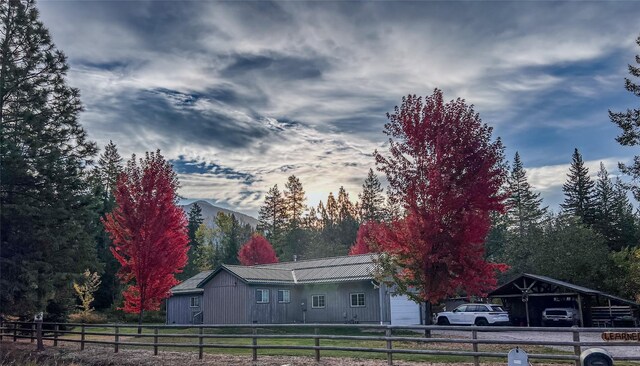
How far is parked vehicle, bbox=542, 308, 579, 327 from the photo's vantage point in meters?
29.3

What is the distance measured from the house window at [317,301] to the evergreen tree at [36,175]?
17.0 metres

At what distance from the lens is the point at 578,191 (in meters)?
57.8

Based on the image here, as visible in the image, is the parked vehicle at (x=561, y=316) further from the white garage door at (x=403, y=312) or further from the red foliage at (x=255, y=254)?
the red foliage at (x=255, y=254)

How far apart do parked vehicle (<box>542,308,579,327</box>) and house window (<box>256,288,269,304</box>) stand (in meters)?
17.1

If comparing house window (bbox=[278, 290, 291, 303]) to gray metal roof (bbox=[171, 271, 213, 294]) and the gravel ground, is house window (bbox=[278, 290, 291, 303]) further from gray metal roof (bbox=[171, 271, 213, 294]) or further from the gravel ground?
the gravel ground

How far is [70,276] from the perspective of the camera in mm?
20641

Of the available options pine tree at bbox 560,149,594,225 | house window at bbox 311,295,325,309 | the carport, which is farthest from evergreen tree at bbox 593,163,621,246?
house window at bbox 311,295,325,309

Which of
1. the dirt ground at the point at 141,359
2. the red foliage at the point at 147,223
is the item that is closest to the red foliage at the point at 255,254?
the red foliage at the point at 147,223

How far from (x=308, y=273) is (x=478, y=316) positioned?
42.9ft

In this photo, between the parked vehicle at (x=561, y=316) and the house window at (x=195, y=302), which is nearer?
the parked vehicle at (x=561, y=316)

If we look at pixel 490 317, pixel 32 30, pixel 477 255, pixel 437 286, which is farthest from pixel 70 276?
pixel 490 317

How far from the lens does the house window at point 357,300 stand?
32531 millimetres

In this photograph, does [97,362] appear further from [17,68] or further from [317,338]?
[17,68]

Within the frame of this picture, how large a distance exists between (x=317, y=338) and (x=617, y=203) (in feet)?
165
